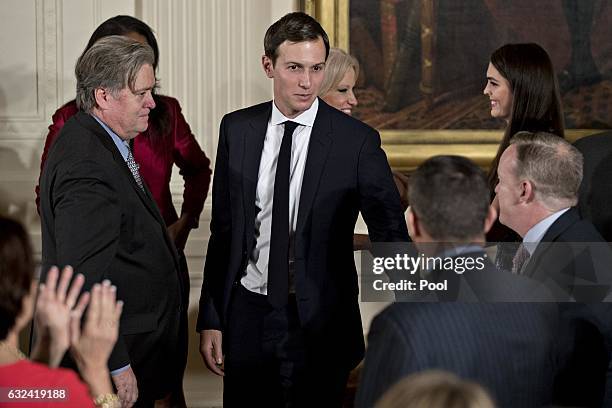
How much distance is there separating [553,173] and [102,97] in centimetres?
148

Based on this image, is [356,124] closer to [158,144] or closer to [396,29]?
A: [158,144]

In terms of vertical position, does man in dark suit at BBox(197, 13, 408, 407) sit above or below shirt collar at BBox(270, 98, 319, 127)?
below

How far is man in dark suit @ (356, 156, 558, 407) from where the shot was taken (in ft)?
7.87

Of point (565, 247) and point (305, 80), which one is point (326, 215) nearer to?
point (305, 80)

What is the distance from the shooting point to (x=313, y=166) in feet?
12.0

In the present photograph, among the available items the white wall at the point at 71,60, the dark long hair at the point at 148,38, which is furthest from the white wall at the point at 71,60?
the dark long hair at the point at 148,38

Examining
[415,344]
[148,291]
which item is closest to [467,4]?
[148,291]

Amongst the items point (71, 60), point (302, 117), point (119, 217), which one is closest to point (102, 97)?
point (119, 217)

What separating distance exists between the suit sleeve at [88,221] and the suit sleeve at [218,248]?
545 millimetres

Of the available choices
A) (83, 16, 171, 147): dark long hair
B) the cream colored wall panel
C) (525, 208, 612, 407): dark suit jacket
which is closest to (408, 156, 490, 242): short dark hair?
(525, 208, 612, 407): dark suit jacket

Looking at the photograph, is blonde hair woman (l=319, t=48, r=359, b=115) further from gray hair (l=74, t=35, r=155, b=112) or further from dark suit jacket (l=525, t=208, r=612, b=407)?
dark suit jacket (l=525, t=208, r=612, b=407)

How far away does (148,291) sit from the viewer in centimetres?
348

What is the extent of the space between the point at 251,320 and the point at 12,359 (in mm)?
1393

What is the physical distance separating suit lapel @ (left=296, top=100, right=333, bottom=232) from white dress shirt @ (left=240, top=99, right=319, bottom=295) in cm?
3
